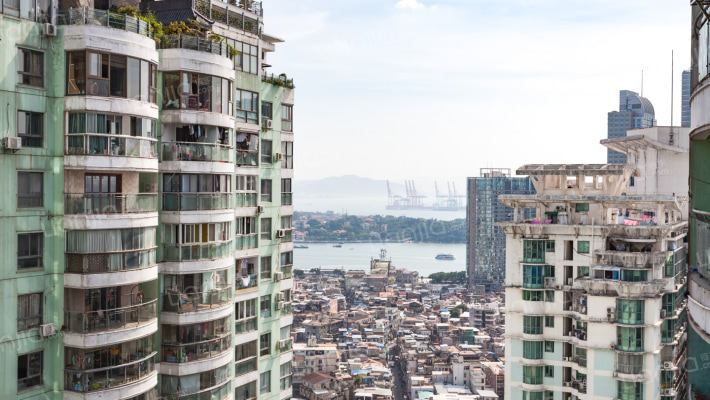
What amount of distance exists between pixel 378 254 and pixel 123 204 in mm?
A: 119544

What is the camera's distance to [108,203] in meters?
6.32

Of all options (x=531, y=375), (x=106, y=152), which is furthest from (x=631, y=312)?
(x=106, y=152)

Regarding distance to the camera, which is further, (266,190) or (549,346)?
Answer: (549,346)

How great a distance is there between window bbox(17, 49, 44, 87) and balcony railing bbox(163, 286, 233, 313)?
2.47 meters

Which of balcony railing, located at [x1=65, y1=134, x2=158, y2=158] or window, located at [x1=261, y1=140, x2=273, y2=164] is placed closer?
balcony railing, located at [x1=65, y1=134, x2=158, y2=158]

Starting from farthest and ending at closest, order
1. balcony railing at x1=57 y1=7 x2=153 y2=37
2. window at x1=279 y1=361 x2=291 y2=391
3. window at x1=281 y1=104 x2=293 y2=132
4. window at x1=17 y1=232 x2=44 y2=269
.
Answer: window at x1=281 y1=104 x2=293 y2=132
window at x1=279 y1=361 x2=291 y2=391
balcony railing at x1=57 y1=7 x2=153 y2=37
window at x1=17 y1=232 x2=44 y2=269

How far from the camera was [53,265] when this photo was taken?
6.05m

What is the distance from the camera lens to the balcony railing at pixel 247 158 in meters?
8.52

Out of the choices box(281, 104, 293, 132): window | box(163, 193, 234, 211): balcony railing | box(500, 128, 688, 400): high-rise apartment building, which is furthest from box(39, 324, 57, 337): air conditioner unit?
box(500, 128, 688, 400): high-rise apartment building

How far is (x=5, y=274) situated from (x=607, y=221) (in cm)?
934

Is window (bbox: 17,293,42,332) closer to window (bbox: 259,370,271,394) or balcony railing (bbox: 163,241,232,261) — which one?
balcony railing (bbox: 163,241,232,261)

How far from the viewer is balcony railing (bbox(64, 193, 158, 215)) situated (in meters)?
6.14

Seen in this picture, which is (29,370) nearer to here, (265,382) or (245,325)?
(245,325)

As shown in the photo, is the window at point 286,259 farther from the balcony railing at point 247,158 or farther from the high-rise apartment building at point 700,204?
the high-rise apartment building at point 700,204
